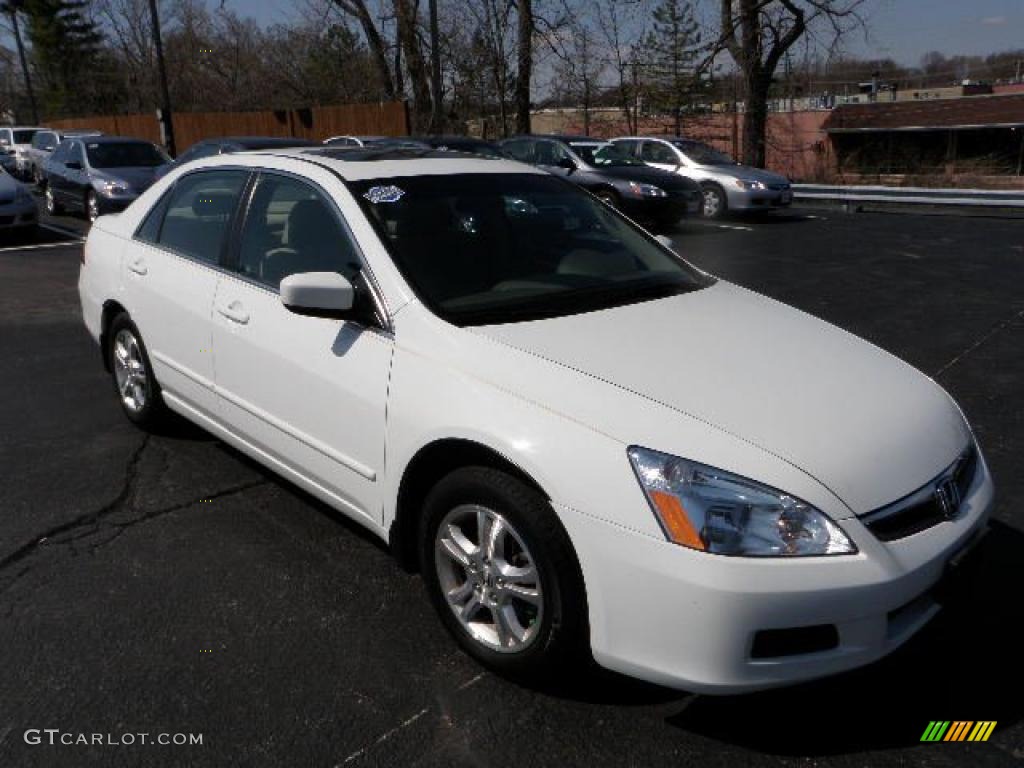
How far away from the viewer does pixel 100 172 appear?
14.3 m

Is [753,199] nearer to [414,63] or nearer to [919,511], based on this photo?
[919,511]

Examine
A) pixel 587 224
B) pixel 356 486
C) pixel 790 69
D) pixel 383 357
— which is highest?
pixel 790 69

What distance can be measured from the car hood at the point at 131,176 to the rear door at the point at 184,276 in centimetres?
1027

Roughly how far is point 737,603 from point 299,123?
29946 mm

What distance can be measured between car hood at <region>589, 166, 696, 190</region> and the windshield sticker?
1130 cm

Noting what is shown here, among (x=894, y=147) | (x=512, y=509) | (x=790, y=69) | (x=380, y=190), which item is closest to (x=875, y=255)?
(x=380, y=190)

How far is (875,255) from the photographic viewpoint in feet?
38.0

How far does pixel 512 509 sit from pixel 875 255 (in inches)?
410

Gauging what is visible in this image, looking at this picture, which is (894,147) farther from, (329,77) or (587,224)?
(587,224)

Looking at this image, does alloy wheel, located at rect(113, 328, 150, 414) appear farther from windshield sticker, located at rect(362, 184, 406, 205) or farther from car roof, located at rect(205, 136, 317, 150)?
car roof, located at rect(205, 136, 317, 150)

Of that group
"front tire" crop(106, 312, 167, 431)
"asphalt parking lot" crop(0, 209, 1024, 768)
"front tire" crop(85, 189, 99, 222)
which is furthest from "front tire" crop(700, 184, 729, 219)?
"front tire" crop(106, 312, 167, 431)

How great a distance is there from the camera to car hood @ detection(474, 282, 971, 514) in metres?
2.41

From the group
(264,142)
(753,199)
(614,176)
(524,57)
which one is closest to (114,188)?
(264,142)

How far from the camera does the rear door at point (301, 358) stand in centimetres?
305
